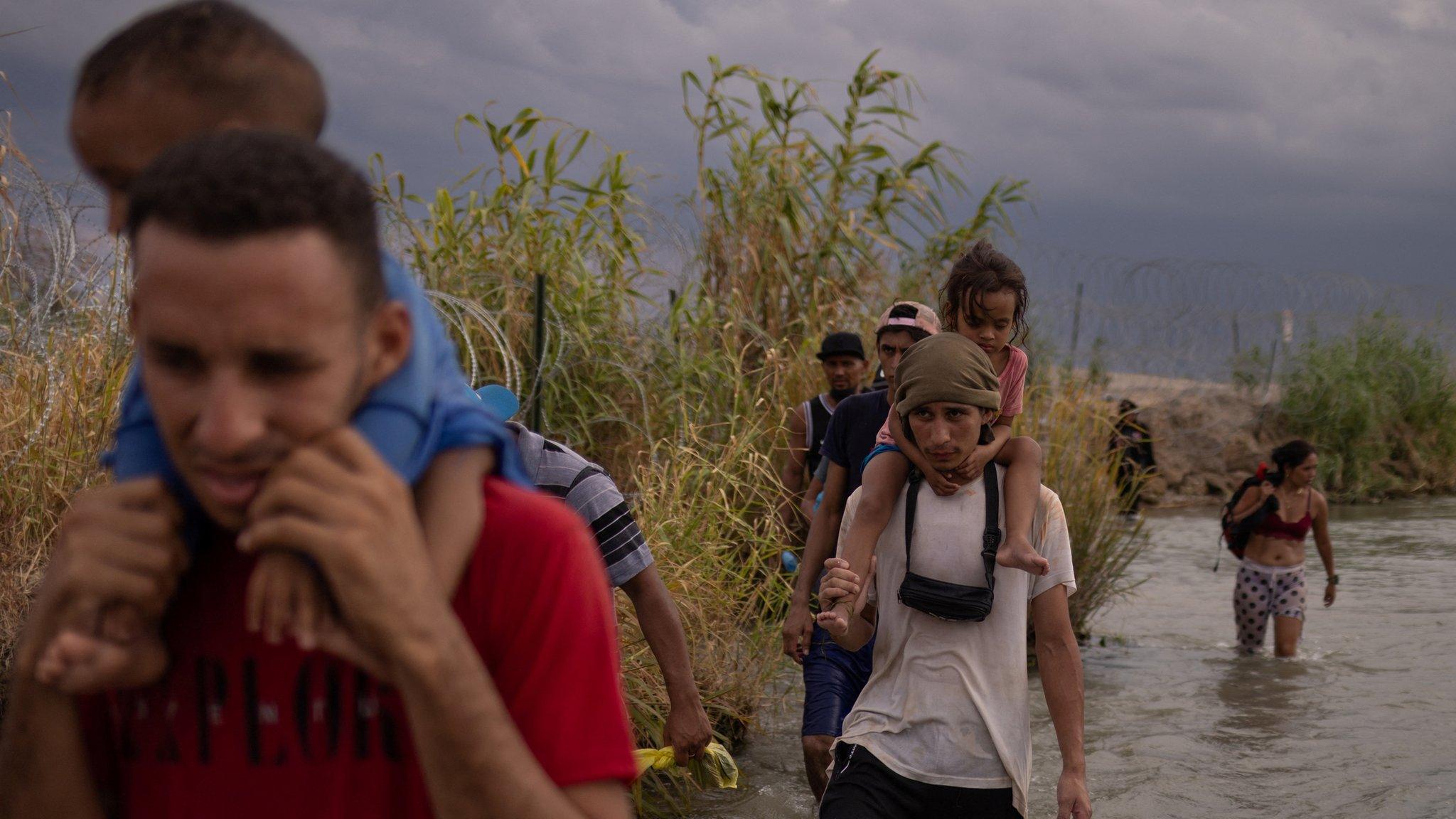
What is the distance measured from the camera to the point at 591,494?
3.17 m

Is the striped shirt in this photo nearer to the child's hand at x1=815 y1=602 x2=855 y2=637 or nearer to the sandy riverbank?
the child's hand at x1=815 y1=602 x2=855 y2=637

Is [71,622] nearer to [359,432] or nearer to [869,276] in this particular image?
[359,432]

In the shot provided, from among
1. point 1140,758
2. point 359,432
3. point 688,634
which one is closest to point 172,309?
point 359,432

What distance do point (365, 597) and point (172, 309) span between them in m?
0.27

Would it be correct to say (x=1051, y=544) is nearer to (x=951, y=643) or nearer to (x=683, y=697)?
(x=951, y=643)

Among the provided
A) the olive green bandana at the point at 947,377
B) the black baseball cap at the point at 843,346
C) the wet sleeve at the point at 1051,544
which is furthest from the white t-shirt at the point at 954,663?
the black baseball cap at the point at 843,346

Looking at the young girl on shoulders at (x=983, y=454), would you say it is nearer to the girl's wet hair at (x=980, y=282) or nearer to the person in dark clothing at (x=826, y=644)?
the girl's wet hair at (x=980, y=282)

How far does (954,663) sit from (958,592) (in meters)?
0.19

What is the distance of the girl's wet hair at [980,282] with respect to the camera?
4.64 meters

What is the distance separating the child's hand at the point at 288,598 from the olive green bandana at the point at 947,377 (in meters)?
2.71

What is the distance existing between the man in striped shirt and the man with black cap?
313 centimetres

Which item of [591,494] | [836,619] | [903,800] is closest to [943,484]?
[836,619]

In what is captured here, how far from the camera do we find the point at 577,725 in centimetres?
111

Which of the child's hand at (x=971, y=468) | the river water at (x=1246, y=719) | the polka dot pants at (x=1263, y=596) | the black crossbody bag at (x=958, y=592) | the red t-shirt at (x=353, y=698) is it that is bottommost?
the river water at (x=1246, y=719)
